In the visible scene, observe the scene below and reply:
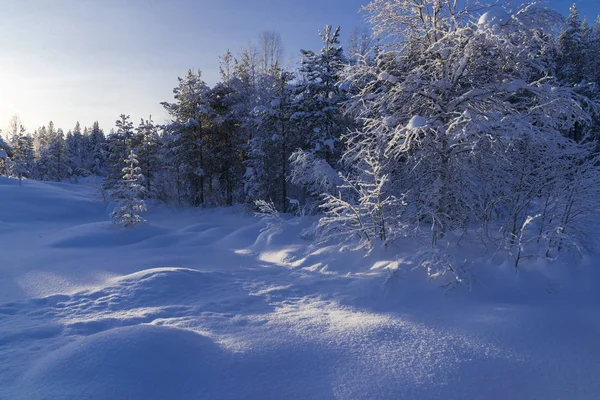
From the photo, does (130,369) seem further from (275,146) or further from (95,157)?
(95,157)

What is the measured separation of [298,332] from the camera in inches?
172

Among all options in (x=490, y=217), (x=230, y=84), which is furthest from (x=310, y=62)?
(x=490, y=217)

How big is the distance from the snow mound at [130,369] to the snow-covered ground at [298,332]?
0.01m

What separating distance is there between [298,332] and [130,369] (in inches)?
79.3

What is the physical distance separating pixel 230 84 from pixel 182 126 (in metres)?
4.99

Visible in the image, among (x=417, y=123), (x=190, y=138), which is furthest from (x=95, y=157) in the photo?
(x=417, y=123)

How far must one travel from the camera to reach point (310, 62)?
644 inches

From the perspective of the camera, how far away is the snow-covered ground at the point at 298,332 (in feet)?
10.3

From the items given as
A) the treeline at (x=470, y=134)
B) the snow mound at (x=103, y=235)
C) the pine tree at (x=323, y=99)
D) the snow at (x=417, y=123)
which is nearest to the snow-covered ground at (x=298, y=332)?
the treeline at (x=470, y=134)

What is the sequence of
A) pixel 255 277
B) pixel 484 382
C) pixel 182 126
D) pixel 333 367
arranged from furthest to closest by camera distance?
pixel 182 126, pixel 255 277, pixel 333 367, pixel 484 382

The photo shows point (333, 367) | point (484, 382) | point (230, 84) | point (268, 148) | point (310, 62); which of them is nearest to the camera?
point (484, 382)

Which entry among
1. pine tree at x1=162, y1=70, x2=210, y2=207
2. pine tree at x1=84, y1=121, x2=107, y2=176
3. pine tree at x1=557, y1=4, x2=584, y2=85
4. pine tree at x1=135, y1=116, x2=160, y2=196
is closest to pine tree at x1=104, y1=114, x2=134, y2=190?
pine tree at x1=135, y1=116, x2=160, y2=196

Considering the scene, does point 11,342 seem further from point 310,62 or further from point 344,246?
point 310,62

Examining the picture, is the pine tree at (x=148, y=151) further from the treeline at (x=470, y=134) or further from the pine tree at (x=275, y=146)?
the treeline at (x=470, y=134)
